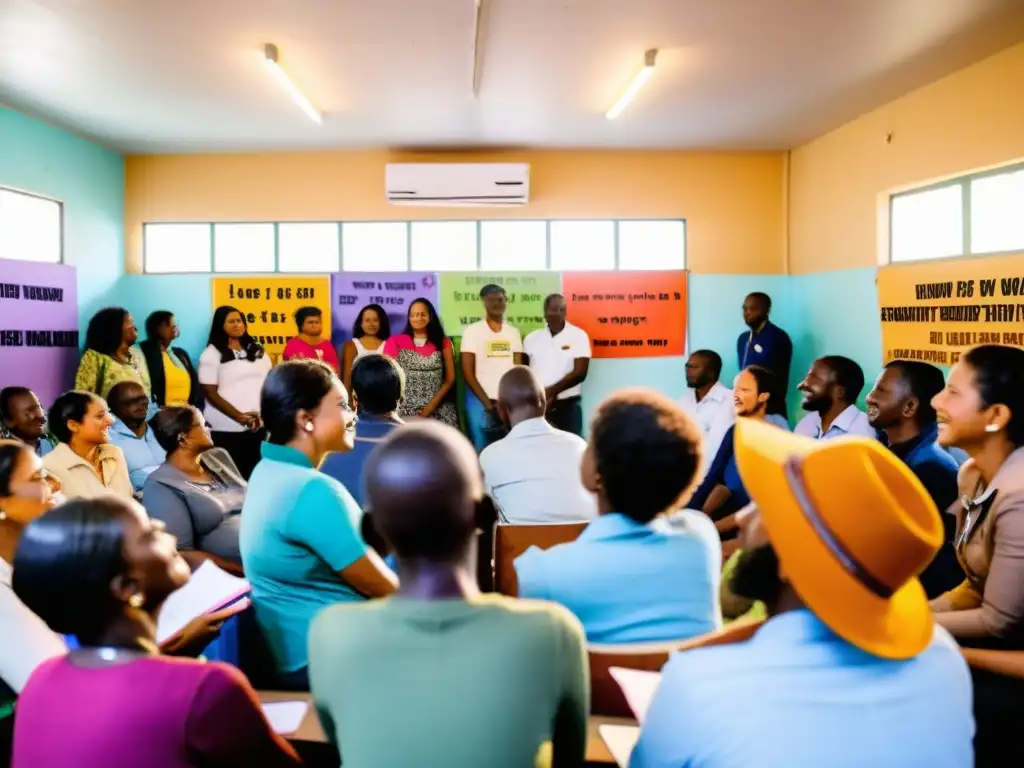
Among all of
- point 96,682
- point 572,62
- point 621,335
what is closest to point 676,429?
point 96,682

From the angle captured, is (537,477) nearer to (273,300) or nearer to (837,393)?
(837,393)

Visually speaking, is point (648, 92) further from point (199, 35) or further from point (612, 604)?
point (612, 604)

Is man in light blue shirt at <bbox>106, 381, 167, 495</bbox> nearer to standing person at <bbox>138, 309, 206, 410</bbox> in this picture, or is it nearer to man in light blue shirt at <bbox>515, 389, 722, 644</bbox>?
standing person at <bbox>138, 309, 206, 410</bbox>

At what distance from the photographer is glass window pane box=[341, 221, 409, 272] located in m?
7.09

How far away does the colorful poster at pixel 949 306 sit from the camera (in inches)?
177

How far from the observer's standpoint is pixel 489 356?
651cm

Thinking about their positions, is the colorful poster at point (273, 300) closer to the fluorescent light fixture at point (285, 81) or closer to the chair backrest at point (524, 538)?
the fluorescent light fixture at point (285, 81)

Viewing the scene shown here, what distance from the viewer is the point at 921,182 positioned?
5344 mm

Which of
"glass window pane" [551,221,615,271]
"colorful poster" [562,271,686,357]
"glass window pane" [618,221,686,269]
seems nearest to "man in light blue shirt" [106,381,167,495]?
"colorful poster" [562,271,686,357]

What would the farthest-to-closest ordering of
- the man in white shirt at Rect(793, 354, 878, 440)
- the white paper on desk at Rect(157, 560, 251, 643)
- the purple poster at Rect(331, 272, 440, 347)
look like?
the purple poster at Rect(331, 272, 440, 347), the man in white shirt at Rect(793, 354, 878, 440), the white paper on desk at Rect(157, 560, 251, 643)

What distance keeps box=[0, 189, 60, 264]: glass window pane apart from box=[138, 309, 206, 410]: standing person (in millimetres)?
895

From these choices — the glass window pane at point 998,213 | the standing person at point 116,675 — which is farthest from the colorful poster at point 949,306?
the standing person at point 116,675

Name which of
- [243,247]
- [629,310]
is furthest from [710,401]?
[243,247]

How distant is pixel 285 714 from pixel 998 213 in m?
4.82
